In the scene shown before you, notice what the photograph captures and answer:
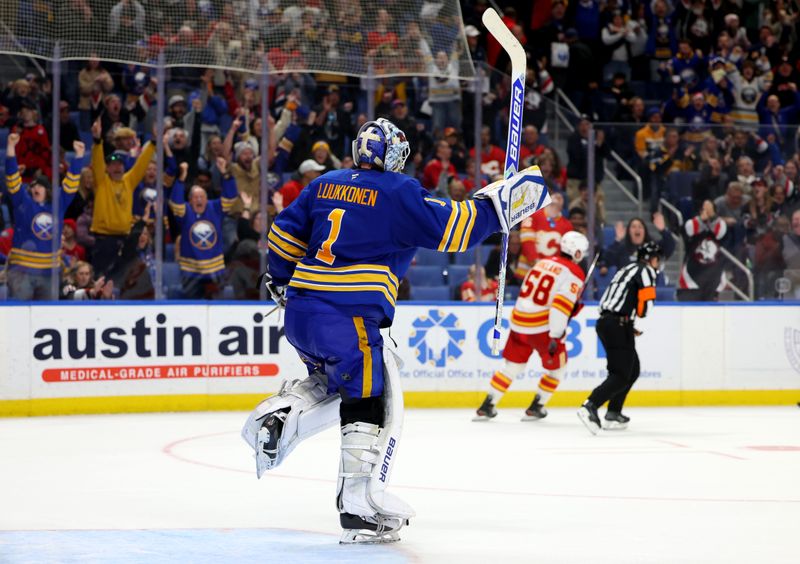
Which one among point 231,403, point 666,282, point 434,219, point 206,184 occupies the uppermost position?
point 434,219

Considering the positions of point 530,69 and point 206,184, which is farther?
point 530,69

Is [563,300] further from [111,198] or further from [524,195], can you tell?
[524,195]

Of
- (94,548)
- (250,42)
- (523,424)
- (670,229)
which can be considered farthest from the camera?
(670,229)

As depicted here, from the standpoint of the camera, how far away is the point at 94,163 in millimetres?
10039

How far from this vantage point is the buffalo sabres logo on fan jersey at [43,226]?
980 centimetres

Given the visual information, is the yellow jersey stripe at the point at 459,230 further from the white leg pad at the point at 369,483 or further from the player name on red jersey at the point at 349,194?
the white leg pad at the point at 369,483

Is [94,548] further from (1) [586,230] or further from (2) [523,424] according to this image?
(1) [586,230]

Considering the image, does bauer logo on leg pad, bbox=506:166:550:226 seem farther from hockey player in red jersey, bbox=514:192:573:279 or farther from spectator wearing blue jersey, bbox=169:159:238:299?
hockey player in red jersey, bbox=514:192:573:279

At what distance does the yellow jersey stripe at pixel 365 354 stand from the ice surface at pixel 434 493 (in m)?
0.58

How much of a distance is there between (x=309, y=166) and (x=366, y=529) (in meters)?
6.06

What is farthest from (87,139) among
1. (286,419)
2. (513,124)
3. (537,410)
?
(286,419)

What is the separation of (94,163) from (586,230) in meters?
4.11

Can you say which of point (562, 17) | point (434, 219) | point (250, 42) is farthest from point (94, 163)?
point (562, 17)

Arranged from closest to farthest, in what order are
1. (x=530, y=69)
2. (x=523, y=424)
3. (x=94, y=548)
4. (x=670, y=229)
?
(x=94, y=548) < (x=523, y=424) < (x=670, y=229) < (x=530, y=69)
